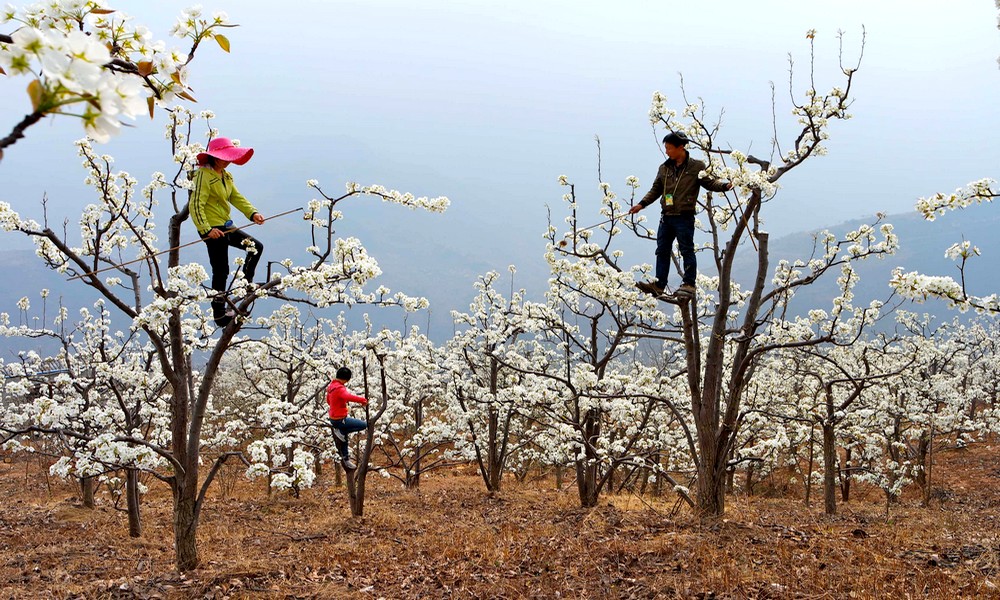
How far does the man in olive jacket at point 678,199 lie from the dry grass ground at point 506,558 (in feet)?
11.0

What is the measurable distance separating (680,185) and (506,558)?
18.3 feet

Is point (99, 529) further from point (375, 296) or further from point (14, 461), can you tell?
point (14, 461)

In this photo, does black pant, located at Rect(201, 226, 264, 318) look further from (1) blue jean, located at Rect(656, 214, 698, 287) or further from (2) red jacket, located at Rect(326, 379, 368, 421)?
(1) blue jean, located at Rect(656, 214, 698, 287)

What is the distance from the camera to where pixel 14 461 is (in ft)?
113

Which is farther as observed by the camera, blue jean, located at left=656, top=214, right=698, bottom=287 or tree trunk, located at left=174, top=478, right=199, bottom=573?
blue jean, located at left=656, top=214, right=698, bottom=287

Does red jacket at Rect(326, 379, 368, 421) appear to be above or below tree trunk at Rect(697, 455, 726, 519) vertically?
above

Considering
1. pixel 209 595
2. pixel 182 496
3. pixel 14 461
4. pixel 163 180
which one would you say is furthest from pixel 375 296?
pixel 14 461

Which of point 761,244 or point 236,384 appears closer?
point 761,244

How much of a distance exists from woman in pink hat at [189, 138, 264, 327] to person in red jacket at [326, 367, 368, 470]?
4.57 meters

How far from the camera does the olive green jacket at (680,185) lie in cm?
752

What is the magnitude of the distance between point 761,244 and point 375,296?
498 centimetres

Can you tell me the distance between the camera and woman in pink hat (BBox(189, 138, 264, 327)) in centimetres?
639

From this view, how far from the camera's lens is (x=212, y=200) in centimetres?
655

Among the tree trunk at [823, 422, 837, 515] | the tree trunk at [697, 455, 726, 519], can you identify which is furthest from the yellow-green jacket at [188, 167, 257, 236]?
the tree trunk at [823, 422, 837, 515]
